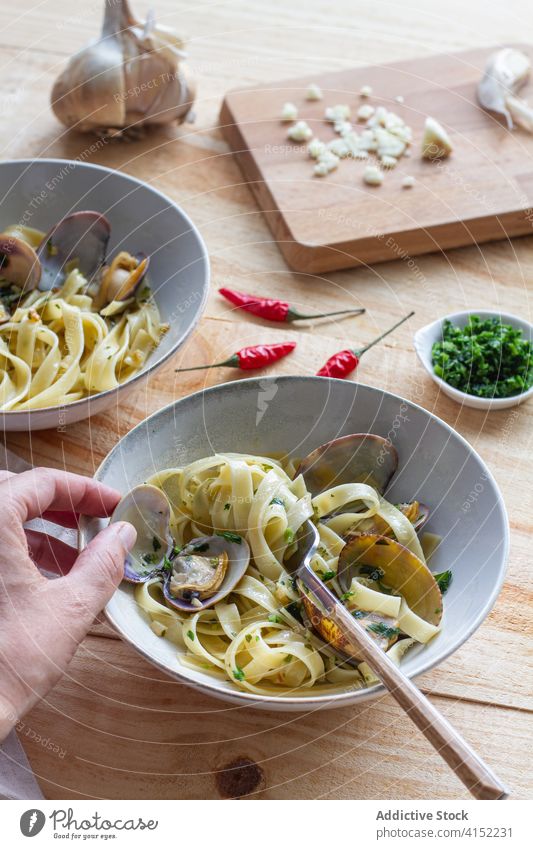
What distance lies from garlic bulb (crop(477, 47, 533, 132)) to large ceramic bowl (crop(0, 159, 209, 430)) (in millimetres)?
1806

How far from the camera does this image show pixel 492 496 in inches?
86.2

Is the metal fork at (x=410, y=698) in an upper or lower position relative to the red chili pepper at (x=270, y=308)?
upper

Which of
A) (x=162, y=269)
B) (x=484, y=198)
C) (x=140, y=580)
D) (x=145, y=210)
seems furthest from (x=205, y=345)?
(x=484, y=198)

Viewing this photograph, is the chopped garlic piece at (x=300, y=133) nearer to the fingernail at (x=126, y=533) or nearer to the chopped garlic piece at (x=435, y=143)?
the chopped garlic piece at (x=435, y=143)

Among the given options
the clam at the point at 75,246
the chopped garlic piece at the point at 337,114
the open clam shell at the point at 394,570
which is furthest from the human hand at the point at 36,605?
the chopped garlic piece at the point at 337,114

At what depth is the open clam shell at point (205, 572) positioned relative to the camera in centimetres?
214

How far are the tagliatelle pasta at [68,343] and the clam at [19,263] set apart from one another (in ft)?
0.12

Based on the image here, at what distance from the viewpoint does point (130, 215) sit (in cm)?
324

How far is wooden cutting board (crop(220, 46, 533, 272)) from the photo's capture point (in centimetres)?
344

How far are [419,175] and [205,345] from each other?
135 cm

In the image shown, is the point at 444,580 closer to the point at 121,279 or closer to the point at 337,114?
the point at 121,279

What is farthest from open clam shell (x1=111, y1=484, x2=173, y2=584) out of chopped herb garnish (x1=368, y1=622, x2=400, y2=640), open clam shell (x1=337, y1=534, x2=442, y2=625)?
chopped herb garnish (x1=368, y1=622, x2=400, y2=640)
